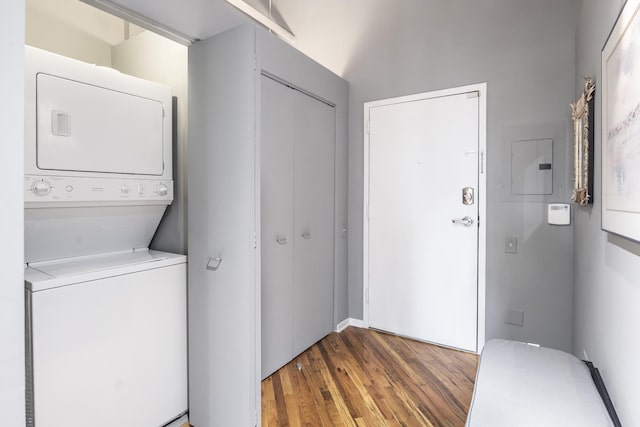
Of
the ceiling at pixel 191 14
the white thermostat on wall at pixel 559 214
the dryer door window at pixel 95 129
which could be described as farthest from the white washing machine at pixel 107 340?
the white thermostat on wall at pixel 559 214

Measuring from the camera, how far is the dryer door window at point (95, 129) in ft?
5.05

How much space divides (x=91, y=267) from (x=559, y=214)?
272cm

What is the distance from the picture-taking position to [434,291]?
2.74 metres

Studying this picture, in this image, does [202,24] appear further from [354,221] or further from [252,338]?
[354,221]

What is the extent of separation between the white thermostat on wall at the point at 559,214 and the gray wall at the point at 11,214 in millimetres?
2681

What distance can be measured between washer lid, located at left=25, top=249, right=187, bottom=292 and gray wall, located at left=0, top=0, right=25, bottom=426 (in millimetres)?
594

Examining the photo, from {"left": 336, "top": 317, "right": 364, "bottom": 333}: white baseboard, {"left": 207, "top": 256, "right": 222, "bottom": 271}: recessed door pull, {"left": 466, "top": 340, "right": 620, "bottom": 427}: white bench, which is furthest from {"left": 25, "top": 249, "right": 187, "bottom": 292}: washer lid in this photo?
{"left": 336, "top": 317, "right": 364, "bottom": 333}: white baseboard

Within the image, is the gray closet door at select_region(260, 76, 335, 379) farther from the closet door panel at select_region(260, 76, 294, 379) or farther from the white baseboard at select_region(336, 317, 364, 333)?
the white baseboard at select_region(336, 317, 364, 333)

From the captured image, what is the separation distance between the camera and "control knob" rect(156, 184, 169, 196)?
196 cm

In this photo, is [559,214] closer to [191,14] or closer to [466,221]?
[466,221]

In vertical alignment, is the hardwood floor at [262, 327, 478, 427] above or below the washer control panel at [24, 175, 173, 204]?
below

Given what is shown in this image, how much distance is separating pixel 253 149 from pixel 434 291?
1.87 meters

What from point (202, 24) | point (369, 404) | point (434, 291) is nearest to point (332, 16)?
point (202, 24)

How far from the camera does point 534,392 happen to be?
45.8 inches
